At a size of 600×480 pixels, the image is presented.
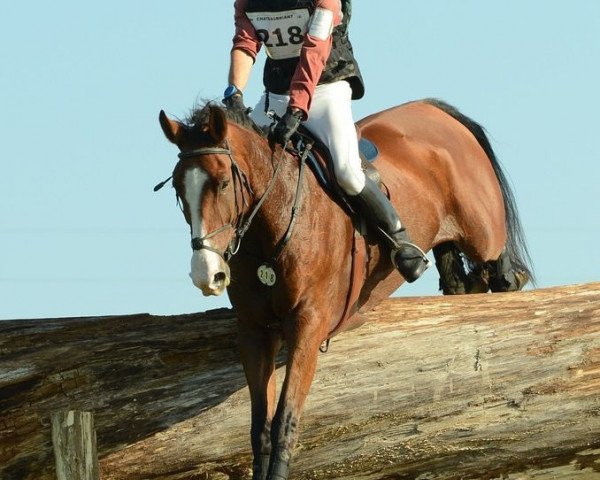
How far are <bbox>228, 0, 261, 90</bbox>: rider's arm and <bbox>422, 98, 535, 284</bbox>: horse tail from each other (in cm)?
288

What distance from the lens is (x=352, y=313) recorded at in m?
10.9

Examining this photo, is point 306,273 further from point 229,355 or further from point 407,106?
point 407,106

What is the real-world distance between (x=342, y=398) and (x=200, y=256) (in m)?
2.38

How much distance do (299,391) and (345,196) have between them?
1.54 meters

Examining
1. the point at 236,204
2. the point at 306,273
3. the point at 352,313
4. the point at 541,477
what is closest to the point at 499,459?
the point at 541,477

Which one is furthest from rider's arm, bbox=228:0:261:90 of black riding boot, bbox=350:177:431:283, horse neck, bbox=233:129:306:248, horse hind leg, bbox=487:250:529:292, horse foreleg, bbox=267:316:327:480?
horse hind leg, bbox=487:250:529:292

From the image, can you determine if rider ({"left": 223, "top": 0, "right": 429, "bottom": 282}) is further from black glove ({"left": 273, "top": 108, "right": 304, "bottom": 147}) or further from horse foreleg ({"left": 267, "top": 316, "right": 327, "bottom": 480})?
horse foreleg ({"left": 267, "top": 316, "right": 327, "bottom": 480})

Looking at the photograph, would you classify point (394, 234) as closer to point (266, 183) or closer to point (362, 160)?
point (362, 160)

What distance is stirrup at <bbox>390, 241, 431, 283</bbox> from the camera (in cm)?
1090

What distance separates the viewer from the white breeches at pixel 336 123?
10555mm

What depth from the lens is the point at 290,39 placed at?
35.4 ft

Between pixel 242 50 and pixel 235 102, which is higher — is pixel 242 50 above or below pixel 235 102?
above

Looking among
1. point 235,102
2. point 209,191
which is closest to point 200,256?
point 209,191

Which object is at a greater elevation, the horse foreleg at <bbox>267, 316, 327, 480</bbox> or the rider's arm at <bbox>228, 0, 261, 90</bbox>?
the rider's arm at <bbox>228, 0, 261, 90</bbox>
